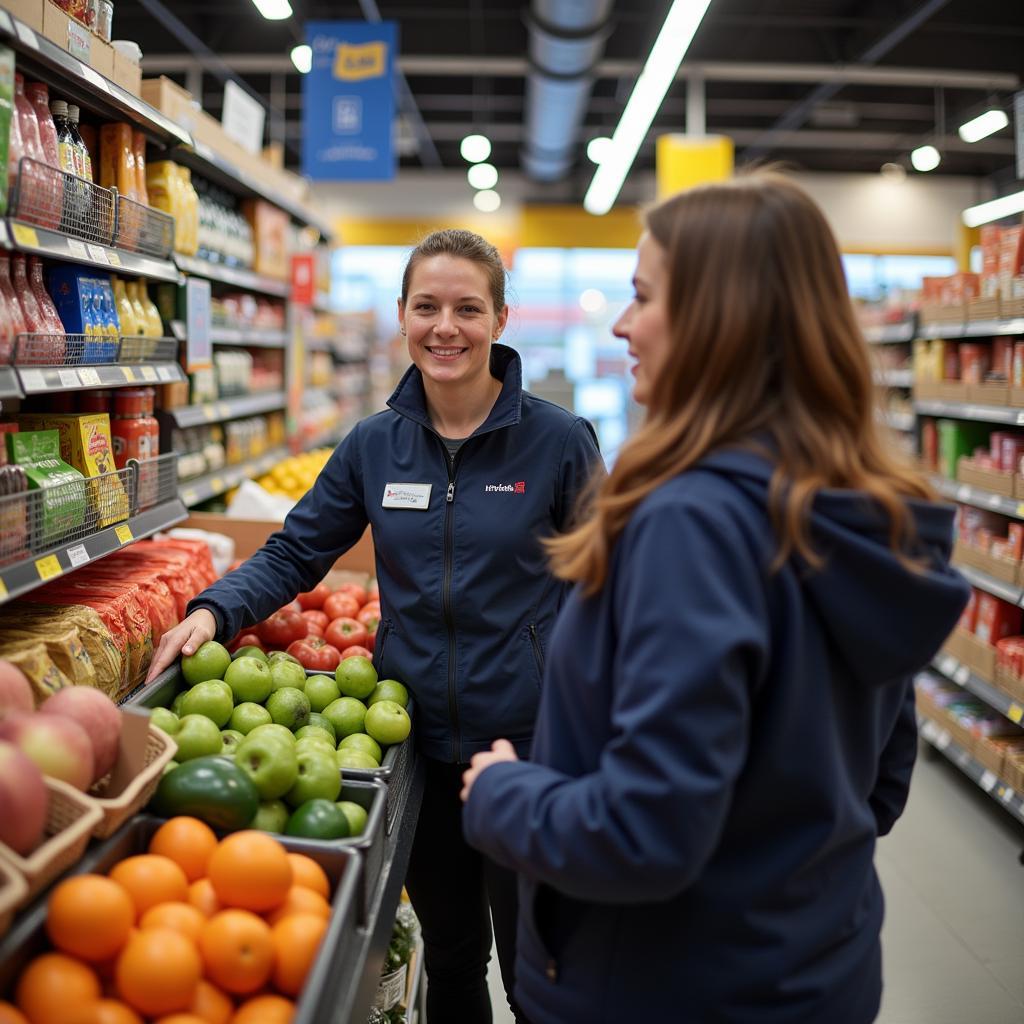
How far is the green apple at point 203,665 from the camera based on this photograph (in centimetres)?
212

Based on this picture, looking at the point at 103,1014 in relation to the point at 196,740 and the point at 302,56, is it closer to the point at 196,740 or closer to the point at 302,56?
the point at 196,740

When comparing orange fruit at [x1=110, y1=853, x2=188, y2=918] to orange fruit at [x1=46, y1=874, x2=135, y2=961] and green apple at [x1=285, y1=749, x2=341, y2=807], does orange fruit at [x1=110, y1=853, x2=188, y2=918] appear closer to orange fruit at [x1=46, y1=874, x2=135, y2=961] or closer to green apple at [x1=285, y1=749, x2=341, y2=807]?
orange fruit at [x1=46, y1=874, x2=135, y2=961]

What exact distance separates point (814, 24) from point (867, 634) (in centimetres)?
1089

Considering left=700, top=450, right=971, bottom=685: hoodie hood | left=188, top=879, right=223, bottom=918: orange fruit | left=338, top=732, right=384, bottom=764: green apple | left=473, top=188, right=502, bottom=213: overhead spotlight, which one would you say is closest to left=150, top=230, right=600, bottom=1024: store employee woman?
left=338, top=732, right=384, bottom=764: green apple

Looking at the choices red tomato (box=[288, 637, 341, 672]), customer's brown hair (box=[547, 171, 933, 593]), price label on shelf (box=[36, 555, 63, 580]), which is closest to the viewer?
customer's brown hair (box=[547, 171, 933, 593])

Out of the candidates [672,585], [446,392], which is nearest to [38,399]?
[446,392]

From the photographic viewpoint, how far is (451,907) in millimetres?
2385

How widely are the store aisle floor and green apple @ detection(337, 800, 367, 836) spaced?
1.69 m

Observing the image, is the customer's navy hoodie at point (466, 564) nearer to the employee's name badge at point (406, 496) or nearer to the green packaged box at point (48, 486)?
the employee's name badge at point (406, 496)

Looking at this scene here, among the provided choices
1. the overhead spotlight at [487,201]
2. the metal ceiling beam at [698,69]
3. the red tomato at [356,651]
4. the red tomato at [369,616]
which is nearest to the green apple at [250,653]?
the red tomato at [356,651]

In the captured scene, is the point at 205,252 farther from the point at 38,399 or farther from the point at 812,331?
the point at 812,331

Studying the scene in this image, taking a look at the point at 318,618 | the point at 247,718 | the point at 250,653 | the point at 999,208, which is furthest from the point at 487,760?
the point at 999,208

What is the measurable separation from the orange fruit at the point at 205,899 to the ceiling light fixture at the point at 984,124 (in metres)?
11.4

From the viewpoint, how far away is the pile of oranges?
123 cm
